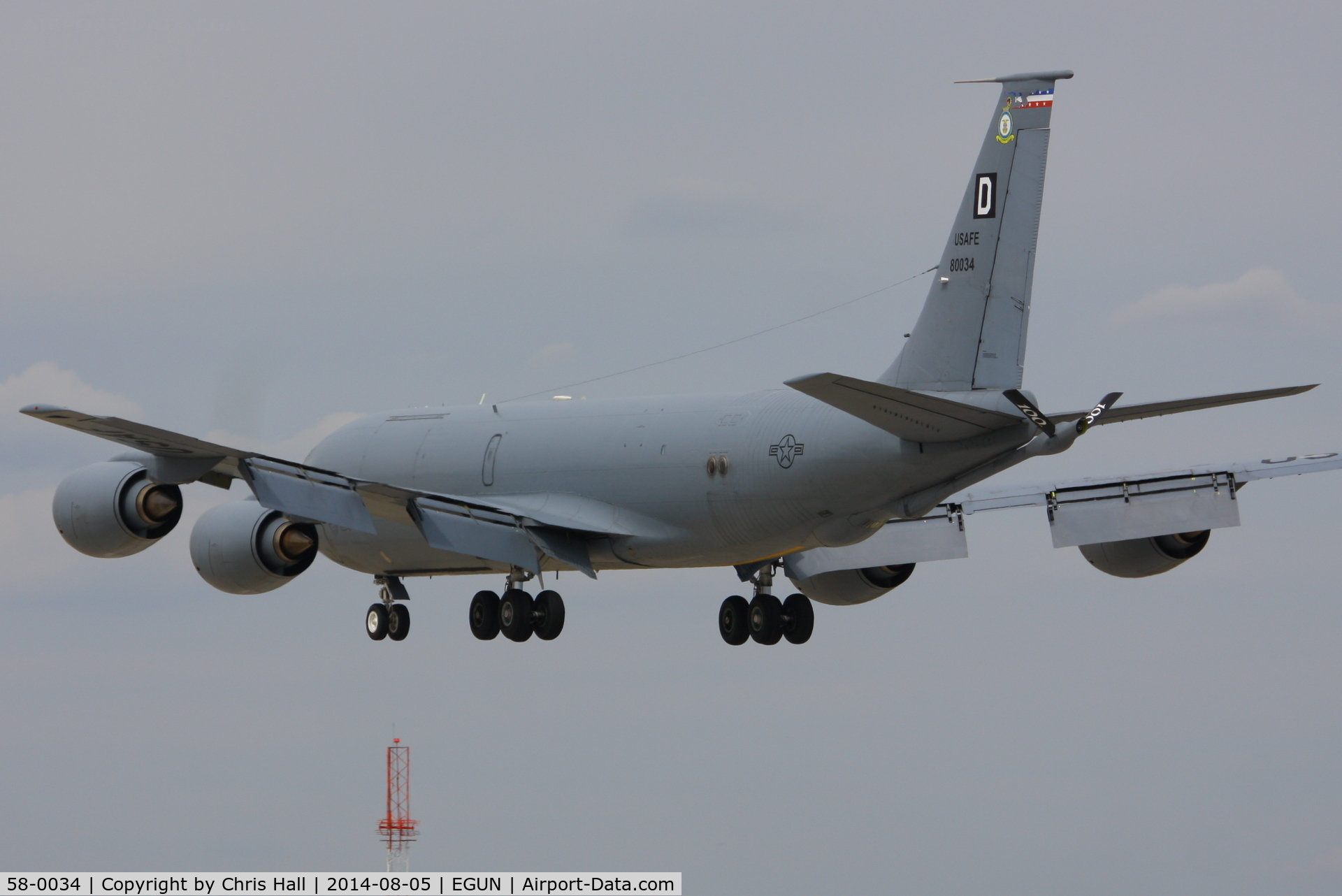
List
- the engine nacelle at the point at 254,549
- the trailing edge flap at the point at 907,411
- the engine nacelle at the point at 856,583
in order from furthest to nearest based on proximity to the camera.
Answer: the engine nacelle at the point at 856,583 → the engine nacelle at the point at 254,549 → the trailing edge flap at the point at 907,411

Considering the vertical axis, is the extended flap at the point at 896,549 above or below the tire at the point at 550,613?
above

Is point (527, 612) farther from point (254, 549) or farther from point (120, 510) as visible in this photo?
point (120, 510)

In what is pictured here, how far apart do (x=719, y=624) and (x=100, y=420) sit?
1234cm

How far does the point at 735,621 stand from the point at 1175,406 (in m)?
10.6

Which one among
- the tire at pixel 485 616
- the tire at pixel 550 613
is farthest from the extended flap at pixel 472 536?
the tire at pixel 485 616

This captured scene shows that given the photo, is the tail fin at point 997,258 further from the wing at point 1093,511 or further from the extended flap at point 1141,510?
the extended flap at point 1141,510

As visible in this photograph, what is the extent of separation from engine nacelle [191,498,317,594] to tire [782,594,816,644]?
8398 mm

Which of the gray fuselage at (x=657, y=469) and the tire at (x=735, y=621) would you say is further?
the tire at (x=735, y=621)

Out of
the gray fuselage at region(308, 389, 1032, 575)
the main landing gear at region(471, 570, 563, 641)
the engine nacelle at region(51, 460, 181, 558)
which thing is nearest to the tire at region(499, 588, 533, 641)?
the main landing gear at region(471, 570, 563, 641)

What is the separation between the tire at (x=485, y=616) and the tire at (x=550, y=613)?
3.25 ft

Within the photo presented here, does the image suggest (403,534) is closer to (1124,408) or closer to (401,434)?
(401,434)

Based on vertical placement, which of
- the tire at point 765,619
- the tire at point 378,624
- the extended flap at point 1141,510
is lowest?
the tire at point 765,619

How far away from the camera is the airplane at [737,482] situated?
Answer: 29266 mm

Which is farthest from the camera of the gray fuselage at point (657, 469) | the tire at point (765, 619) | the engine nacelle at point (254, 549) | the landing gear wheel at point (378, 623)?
the landing gear wheel at point (378, 623)
